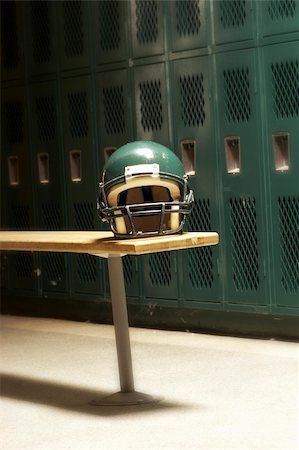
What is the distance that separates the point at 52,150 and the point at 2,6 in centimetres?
121

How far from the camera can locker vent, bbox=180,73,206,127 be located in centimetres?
534

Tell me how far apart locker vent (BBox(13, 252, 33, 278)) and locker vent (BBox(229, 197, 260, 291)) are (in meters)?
1.89

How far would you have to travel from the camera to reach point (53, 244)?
3617mm

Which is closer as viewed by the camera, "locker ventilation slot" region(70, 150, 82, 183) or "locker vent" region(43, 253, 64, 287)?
"locker ventilation slot" region(70, 150, 82, 183)

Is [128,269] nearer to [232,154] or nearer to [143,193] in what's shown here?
[232,154]

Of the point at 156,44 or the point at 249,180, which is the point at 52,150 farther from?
the point at 249,180

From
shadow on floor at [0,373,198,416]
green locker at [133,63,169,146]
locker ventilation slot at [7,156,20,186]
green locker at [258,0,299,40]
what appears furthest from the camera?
locker ventilation slot at [7,156,20,186]

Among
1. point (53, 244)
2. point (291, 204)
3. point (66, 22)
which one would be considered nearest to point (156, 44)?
point (66, 22)

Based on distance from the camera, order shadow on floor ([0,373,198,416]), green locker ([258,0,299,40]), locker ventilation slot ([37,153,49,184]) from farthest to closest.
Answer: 1. locker ventilation slot ([37,153,49,184])
2. green locker ([258,0,299,40])
3. shadow on floor ([0,373,198,416])

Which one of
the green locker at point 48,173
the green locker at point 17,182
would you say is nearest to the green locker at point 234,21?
the green locker at point 48,173

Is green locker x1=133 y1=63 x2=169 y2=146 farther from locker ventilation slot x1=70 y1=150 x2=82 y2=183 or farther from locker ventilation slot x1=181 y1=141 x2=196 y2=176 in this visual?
locker ventilation slot x1=70 y1=150 x2=82 y2=183

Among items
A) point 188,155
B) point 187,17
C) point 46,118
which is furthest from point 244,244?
point 46,118

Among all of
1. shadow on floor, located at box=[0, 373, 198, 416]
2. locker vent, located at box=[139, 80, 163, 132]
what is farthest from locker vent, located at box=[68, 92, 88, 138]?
shadow on floor, located at box=[0, 373, 198, 416]

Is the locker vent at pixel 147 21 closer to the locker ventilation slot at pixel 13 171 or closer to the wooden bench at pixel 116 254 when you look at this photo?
the locker ventilation slot at pixel 13 171
